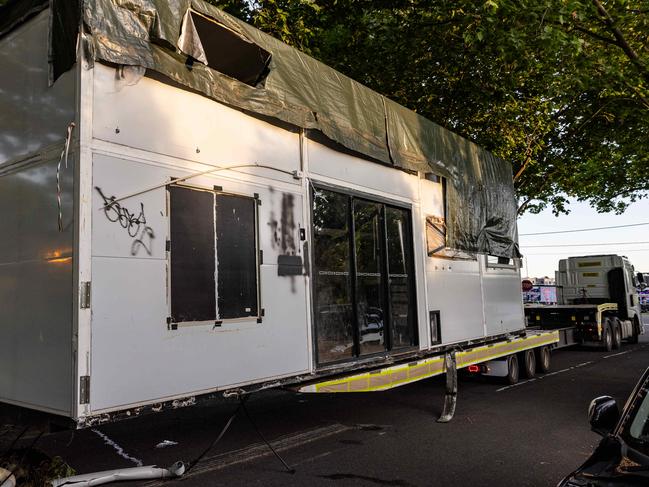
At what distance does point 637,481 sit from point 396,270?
4.34 m

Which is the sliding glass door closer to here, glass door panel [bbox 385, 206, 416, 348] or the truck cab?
glass door panel [bbox 385, 206, 416, 348]

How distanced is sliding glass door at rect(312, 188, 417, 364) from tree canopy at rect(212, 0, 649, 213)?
184 inches

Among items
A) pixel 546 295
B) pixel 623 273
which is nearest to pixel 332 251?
pixel 623 273

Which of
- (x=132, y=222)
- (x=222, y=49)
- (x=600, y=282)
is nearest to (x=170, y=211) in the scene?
(x=132, y=222)

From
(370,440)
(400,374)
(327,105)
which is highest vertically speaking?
(327,105)

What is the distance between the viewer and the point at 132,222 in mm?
3764

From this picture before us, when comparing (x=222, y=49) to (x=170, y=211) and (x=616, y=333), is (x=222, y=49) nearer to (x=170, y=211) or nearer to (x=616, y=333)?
(x=170, y=211)

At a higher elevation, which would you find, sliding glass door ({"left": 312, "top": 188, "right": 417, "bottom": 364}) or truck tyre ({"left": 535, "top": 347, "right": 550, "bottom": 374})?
sliding glass door ({"left": 312, "top": 188, "right": 417, "bottom": 364})

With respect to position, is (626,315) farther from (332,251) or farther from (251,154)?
(251,154)

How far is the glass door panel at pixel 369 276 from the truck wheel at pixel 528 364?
6.00 m

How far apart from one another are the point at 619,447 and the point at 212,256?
117 inches

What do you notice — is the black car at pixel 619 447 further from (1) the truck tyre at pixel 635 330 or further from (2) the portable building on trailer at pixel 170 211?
(1) the truck tyre at pixel 635 330

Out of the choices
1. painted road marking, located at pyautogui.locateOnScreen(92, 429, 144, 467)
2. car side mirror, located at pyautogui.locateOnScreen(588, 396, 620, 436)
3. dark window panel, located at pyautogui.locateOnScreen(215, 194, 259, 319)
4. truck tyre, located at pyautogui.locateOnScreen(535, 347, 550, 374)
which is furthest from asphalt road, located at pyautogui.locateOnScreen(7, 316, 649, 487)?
car side mirror, located at pyautogui.locateOnScreen(588, 396, 620, 436)

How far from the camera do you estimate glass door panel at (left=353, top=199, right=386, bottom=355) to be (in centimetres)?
604
